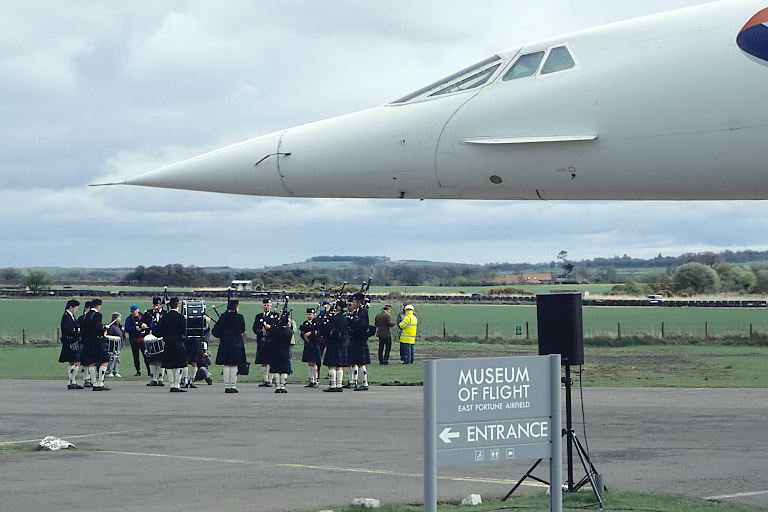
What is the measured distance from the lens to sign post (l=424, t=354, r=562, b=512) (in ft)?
18.0

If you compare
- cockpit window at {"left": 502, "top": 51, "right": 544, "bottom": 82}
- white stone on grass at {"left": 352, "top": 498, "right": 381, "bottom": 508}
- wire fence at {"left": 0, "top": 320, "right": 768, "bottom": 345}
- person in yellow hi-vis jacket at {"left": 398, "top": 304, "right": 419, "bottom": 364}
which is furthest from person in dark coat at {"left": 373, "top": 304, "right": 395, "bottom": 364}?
white stone on grass at {"left": 352, "top": 498, "right": 381, "bottom": 508}

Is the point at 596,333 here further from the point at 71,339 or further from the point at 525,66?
the point at 525,66

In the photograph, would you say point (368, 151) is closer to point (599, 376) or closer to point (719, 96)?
point (719, 96)

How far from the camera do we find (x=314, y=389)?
60.1ft

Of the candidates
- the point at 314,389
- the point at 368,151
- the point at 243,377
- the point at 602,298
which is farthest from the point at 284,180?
the point at 602,298

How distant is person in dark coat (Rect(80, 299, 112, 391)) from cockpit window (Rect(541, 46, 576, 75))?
11.5m

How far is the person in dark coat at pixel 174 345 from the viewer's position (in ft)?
57.4

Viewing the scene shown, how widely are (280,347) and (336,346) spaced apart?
1127 mm

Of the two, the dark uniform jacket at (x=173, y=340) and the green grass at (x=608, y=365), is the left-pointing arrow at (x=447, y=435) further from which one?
the dark uniform jacket at (x=173, y=340)

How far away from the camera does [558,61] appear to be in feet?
32.5

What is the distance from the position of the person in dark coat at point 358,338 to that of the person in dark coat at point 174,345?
133 inches

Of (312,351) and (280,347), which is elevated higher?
(280,347)

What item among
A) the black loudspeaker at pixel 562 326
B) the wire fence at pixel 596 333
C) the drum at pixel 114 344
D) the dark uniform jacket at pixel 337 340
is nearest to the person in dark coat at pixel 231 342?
the dark uniform jacket at pixel 337 340

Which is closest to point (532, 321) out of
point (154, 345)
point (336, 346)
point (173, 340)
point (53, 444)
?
point (336, 346)
